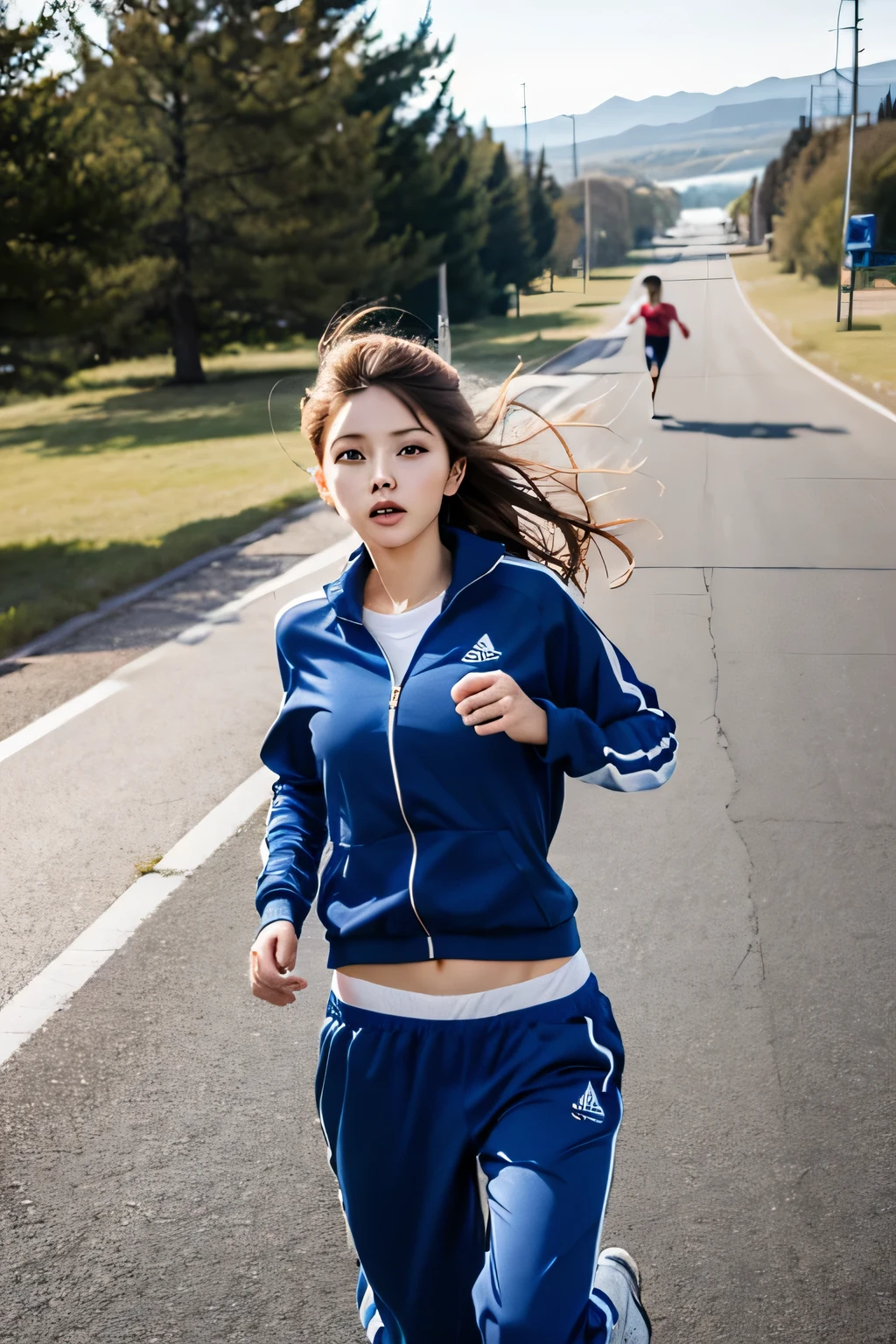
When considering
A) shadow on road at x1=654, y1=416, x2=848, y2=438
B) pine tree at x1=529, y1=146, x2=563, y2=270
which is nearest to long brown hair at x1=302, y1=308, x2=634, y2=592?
shadow on road at x1=654, y1=416, x2=848, y2=438

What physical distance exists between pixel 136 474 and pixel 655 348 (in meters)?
8.08

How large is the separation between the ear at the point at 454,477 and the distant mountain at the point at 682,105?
34.2 feet

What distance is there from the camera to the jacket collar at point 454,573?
249cm

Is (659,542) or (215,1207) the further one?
(659,542)

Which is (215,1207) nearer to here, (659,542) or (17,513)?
(659,542)

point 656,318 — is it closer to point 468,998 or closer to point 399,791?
point 399,791

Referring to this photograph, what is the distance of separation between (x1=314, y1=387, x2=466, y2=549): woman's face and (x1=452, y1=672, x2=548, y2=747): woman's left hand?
0.37m

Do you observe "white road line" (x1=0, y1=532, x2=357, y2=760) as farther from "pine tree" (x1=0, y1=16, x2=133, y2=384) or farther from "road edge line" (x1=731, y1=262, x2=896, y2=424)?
"road edge line" (x1=731, y1=262, x2=896, y2=424)

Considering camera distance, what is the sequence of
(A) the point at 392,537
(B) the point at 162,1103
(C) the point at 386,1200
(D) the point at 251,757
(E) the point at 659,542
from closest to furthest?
(C) the point at 386,1200, (A) the point at 392,537, (B) the point at 162,1103, (D) the point at 251,757, (E) the point at 659,542

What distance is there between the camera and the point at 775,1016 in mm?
4297

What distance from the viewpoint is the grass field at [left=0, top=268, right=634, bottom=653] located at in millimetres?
12267

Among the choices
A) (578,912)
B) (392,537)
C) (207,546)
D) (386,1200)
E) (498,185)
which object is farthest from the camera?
(498,185)

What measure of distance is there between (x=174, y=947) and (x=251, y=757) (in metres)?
2.10

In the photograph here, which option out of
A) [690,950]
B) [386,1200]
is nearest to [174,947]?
[690,950]
